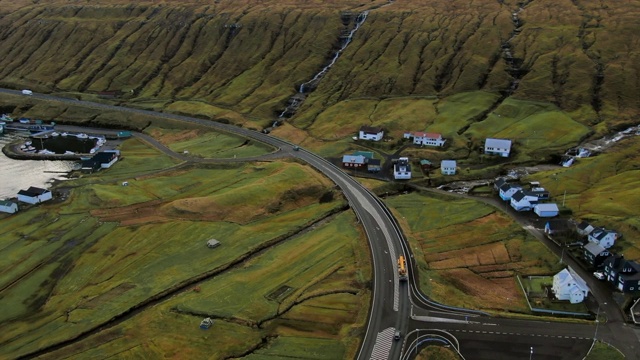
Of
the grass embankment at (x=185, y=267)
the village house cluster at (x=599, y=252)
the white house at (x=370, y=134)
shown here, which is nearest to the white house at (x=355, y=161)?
the grass embankment at (x=185, y=267)

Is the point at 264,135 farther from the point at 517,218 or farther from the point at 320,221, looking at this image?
the point at 517,218

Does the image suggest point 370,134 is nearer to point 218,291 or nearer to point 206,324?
point 218,291

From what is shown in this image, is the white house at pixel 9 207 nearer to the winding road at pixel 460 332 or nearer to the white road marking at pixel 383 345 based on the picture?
the winding road at pixel 460 332

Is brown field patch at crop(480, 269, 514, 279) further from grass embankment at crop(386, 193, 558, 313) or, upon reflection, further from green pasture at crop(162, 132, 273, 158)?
green pasture at crop(162, 132, 273, 158)

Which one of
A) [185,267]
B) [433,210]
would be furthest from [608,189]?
[185,267]

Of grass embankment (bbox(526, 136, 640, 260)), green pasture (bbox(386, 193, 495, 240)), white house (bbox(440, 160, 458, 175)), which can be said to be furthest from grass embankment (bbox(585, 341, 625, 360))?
white house (bbox(440, 160, 458, 175))
